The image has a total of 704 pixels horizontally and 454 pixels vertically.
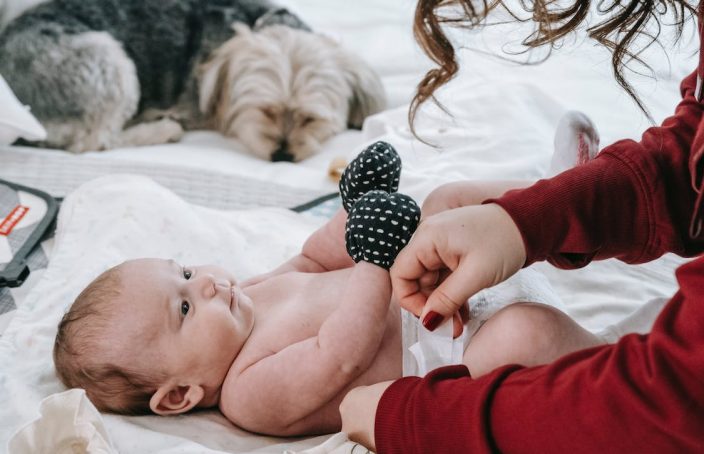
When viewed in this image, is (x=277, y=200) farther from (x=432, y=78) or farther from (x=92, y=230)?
(x=432, y=78)

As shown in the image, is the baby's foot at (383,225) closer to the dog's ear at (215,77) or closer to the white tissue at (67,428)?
the white tissue at (67,428)

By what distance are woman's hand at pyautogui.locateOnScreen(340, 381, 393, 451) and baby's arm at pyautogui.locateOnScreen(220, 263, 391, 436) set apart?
2.4 inches

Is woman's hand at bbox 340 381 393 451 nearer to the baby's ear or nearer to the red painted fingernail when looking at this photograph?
the red painted fingernail

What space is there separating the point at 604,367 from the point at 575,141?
2.47ft

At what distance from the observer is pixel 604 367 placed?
0.59 metres

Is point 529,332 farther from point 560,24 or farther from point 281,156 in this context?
point 281,156

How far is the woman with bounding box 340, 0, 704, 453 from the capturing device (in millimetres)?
554

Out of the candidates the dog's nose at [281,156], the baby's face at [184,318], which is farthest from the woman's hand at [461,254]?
the dog's nose at [281,156]

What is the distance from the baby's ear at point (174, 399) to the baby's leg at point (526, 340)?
38cm

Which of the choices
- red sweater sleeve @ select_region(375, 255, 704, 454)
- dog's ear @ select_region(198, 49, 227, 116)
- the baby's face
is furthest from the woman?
dog's ear @ select_region(198, 49, 227, 116)

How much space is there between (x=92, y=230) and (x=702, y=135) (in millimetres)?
1050

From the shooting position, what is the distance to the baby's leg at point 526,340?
0.77 metres

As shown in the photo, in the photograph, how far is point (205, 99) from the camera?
7.22 ft

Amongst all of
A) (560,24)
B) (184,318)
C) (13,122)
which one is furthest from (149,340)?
(13,122)
